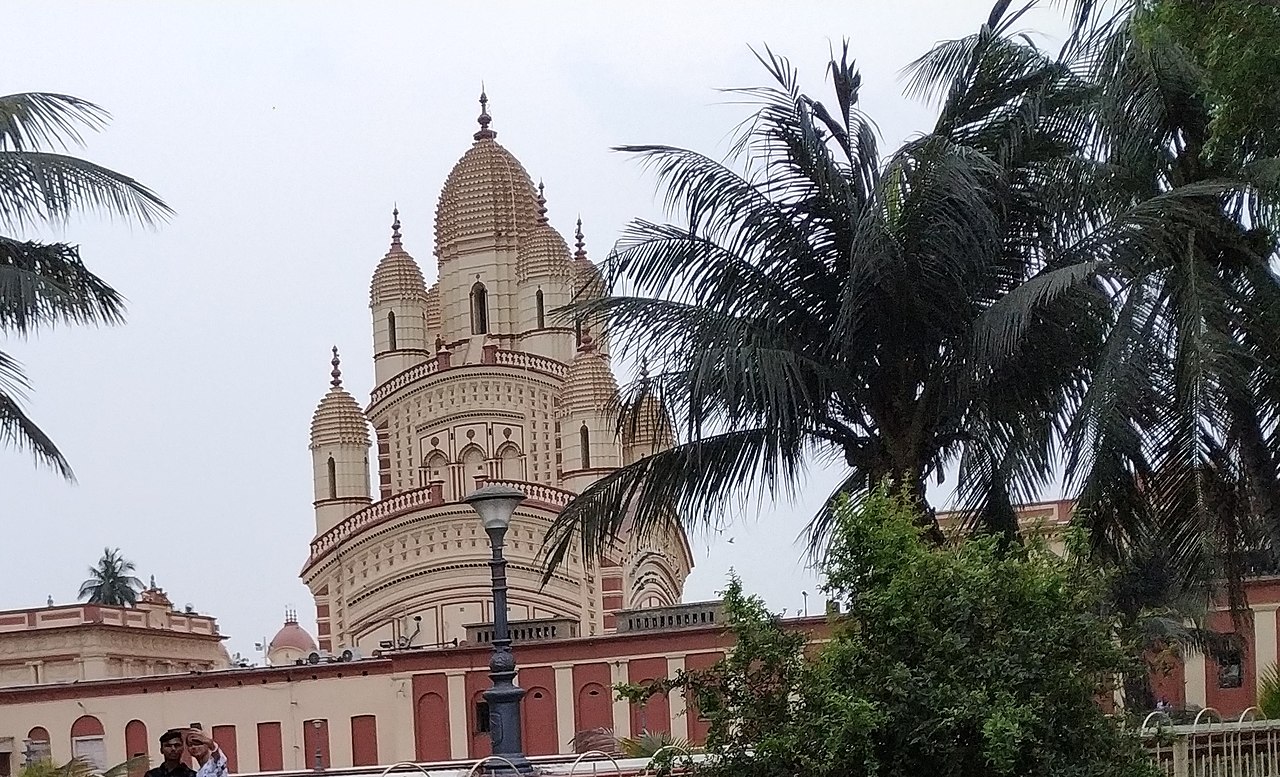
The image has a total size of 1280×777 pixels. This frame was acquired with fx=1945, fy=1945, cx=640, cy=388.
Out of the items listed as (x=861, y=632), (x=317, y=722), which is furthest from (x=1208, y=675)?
(x=861, y=632)

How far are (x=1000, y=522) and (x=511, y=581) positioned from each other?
38.8 m

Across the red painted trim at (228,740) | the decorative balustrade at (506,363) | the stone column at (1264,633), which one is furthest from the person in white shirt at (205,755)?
the decorative balustrade at (506,363)

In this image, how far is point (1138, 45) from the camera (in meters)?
14.4

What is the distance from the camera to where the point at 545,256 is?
61.2 m

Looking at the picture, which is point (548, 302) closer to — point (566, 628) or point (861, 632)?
point (566, 628)

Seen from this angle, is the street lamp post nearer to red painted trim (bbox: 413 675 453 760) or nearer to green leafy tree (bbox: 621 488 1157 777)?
green leafy tree (bbox: 621 488 1157 777)

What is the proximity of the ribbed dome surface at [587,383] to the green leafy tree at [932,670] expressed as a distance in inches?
1794

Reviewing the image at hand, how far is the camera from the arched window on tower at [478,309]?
62.8 m

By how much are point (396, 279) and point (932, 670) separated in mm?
53769

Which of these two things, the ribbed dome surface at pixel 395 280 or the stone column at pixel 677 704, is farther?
the ribbed dome surface at pixel 395 280

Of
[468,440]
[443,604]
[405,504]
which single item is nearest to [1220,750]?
[443,604]

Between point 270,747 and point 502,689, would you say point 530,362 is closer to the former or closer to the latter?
point 270,747

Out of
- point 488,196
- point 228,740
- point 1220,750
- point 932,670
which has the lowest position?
point 228,740

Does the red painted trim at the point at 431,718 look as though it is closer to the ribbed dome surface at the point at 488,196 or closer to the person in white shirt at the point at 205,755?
the ribbed dome surface at the point at 488,196
